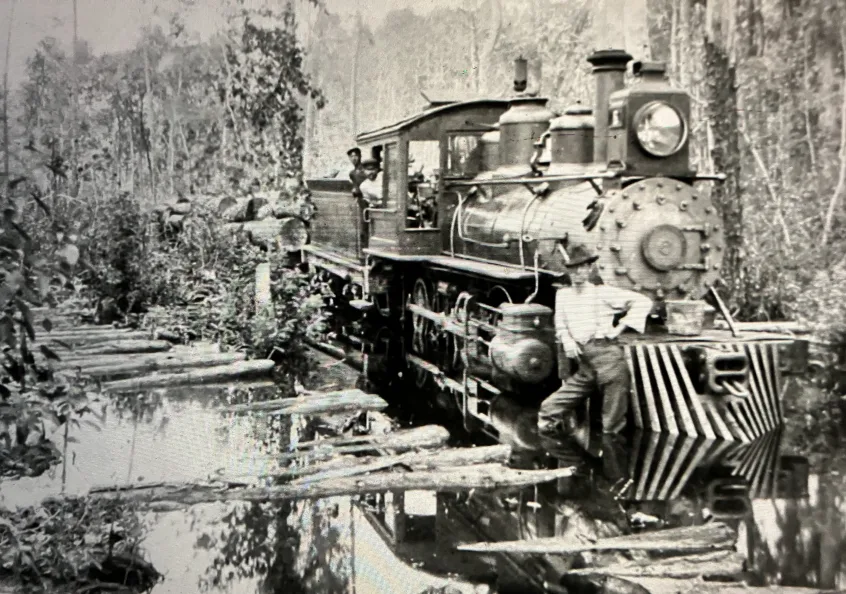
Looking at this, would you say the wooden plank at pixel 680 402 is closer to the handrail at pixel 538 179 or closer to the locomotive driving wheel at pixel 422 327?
the handrail at pixel 538 179

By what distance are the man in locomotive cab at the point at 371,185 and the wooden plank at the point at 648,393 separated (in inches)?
86.1

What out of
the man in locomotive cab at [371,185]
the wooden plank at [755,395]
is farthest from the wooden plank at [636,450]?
the man in locomotive cab at [371,185]

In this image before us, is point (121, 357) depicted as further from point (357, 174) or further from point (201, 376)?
point (357, 174)

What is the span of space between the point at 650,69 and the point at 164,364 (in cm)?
240

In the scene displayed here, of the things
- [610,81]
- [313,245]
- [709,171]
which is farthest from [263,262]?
[709,171]

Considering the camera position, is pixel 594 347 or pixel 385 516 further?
pixel 594 347

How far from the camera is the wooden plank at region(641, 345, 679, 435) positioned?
4133 millimetres

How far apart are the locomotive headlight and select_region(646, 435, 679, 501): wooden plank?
1.27 meters

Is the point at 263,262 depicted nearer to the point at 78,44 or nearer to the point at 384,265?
the point at 78,44

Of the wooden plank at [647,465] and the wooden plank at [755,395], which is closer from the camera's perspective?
the wooden plank at [647,465]

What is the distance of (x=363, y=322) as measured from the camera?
538 cm

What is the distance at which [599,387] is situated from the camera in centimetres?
416

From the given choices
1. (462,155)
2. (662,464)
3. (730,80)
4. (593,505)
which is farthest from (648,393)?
(462,155)

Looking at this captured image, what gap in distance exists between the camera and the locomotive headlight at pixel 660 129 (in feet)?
13.7
